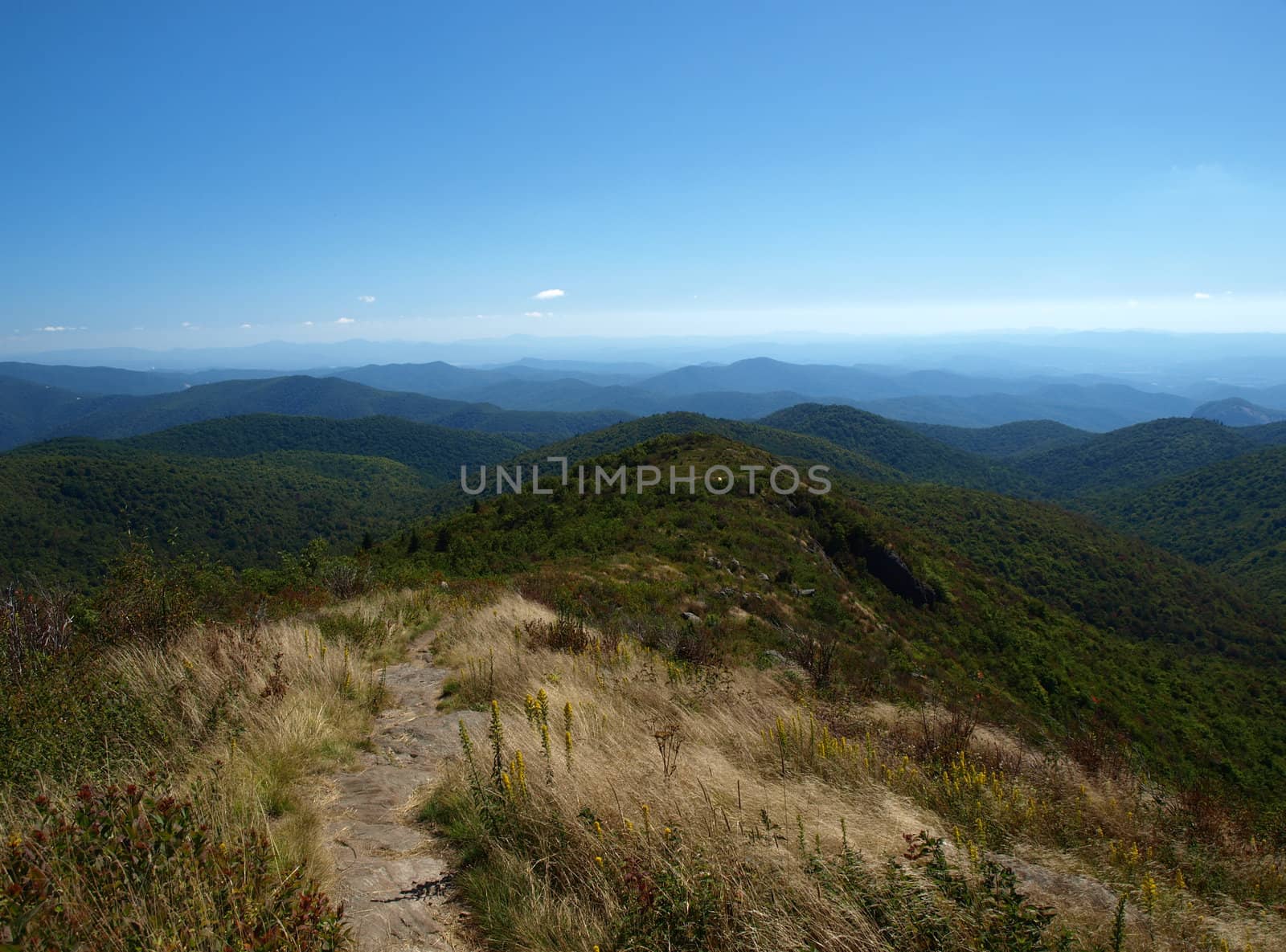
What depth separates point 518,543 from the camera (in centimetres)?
2009

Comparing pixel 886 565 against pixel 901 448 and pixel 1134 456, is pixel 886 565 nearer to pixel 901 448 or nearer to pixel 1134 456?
pixel 901 448

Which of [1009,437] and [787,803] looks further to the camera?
[1009,437]

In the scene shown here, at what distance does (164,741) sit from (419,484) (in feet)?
446

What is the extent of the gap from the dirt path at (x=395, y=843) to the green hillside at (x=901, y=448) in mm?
118693

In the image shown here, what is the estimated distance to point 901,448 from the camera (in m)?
134

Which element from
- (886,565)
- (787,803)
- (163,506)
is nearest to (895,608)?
(886,565)

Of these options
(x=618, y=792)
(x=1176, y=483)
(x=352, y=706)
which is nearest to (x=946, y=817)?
(x=618, y=792)

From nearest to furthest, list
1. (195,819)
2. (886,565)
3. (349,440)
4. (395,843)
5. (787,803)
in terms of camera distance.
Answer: (195,819) → (395,843) → (787,803) → (886,565) → (349,440)

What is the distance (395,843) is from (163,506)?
4152 inches

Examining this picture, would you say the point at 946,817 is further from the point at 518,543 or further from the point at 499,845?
the point at 518,543

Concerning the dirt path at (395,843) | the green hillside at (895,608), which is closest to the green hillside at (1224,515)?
the green hillside at (895,608)

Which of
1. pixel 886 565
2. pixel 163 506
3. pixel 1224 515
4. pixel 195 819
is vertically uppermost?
pixel 195 819

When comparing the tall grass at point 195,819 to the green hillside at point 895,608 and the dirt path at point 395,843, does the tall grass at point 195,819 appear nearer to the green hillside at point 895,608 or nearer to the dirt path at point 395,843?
the dirt path at point 395,843

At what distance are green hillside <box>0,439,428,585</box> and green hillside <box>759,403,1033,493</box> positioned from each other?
90.3 metres
